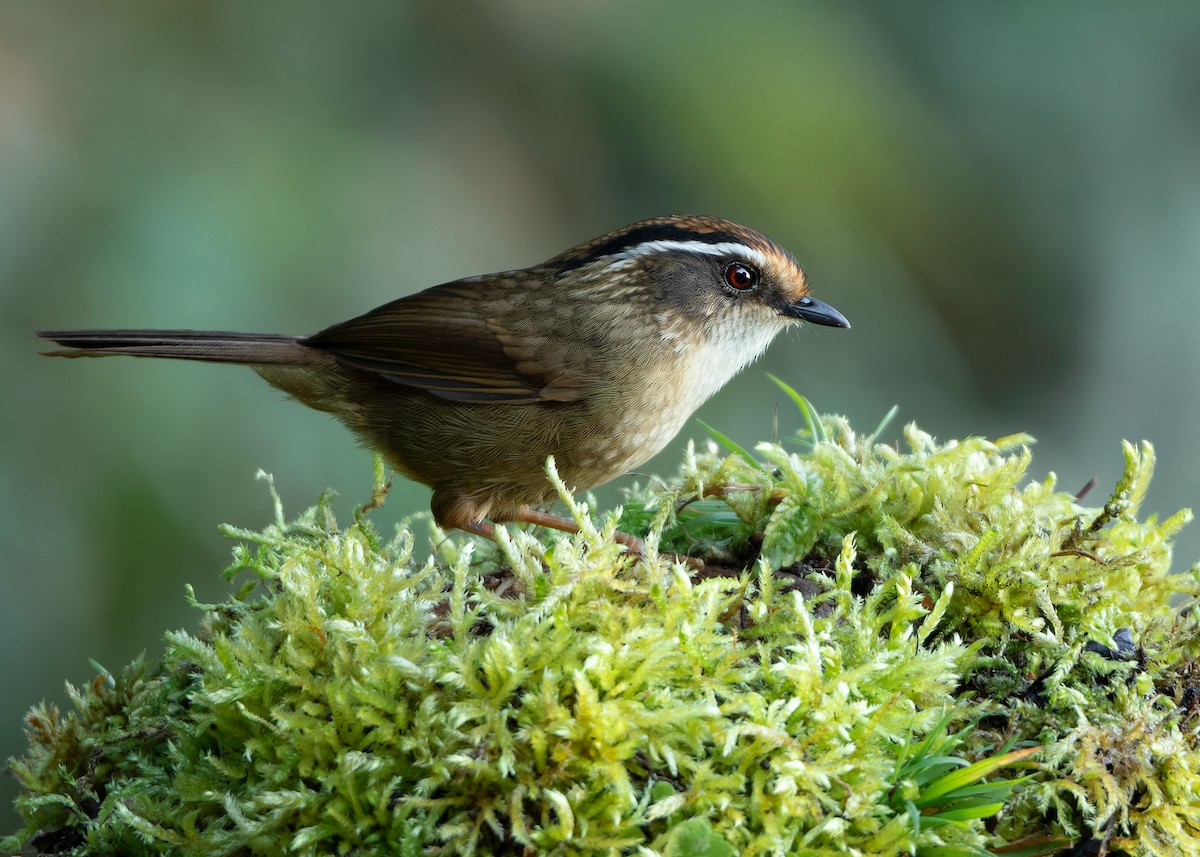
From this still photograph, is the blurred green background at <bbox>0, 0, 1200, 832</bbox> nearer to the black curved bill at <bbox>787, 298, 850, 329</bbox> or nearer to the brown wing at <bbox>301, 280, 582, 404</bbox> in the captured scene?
the brown wing at <bbox>301, 280, 582, 404</bbox>

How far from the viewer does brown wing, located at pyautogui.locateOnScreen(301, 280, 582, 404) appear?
12.2ft

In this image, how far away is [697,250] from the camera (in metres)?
4.00

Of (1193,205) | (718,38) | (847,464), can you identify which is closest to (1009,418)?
Answer: (1193,205)

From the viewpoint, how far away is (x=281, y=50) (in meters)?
5.57

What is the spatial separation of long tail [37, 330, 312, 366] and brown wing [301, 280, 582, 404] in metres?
0.12

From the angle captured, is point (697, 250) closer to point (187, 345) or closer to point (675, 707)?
point (187, 345)

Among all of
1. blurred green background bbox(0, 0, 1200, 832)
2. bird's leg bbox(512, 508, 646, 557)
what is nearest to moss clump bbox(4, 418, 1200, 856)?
bird's leg bbox(512, 508, 646, 557)

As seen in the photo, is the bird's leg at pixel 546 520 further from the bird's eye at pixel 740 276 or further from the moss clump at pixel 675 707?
the bird's eye at pixel 740 276

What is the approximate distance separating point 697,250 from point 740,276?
0.20 metres

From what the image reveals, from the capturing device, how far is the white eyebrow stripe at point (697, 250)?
395 cm

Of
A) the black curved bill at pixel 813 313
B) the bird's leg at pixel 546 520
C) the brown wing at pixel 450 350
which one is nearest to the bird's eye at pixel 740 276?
the black curved bill at pixel 813 313

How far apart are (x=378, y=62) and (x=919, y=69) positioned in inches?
128

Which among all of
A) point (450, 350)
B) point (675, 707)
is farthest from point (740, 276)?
point (675, 707)

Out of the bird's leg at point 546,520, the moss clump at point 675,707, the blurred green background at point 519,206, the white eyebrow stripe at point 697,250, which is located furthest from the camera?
the blurred green background at point 519,206
